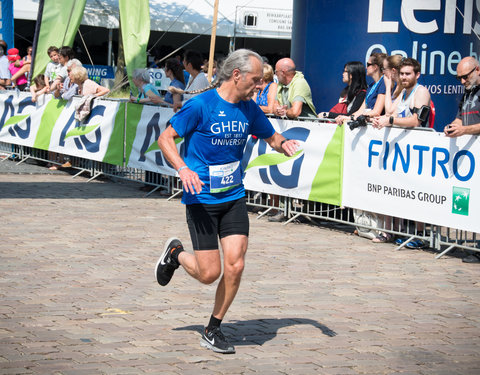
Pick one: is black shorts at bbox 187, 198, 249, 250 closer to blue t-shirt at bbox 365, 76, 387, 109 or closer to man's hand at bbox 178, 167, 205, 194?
man's hand at bbox 178, 167, 205, 194

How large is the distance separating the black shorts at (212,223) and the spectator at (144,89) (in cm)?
762

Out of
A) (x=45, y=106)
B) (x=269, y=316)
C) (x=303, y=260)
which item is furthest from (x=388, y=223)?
(x=45, y=106)

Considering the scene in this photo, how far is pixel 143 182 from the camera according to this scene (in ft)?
43.4

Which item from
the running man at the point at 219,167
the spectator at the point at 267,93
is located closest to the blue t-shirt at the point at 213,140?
the running man at the point at 219,167

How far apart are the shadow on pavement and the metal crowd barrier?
10.8 ft

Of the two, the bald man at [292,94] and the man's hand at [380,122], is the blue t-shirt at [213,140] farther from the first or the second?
the bald man at [292,94]

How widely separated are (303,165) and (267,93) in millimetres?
1529

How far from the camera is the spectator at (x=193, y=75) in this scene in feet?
39.0

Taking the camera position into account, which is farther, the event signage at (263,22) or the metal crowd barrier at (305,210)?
the event signage at (263,22)

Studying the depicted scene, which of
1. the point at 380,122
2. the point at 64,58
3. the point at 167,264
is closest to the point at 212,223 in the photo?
the point at 167,264

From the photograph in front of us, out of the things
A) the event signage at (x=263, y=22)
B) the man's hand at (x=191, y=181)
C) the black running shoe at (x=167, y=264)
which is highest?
the event signage at (x=263, y=22)

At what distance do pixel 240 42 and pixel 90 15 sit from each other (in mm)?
5902

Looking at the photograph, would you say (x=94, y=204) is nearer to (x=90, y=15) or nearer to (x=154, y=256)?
(x=154, y=256)

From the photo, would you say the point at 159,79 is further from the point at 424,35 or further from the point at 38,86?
the point at 424,35
